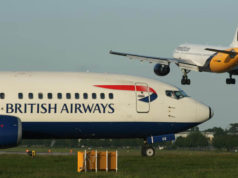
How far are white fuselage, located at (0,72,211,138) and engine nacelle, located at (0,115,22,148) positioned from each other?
3.74 m

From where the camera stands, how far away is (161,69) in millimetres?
69375

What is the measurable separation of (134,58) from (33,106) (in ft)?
137

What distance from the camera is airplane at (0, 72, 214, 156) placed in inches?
1235

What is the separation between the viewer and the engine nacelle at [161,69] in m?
69.1

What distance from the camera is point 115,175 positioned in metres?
23.0

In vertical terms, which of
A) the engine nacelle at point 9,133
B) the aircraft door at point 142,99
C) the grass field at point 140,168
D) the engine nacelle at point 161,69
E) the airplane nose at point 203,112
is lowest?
the grass field at point 140,168

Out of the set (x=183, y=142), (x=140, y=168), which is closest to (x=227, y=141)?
(x=183, y=142)

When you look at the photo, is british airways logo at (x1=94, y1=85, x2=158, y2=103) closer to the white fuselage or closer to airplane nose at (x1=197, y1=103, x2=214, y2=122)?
the white fuselage

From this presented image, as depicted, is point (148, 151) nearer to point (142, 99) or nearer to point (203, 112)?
point (142, 99)

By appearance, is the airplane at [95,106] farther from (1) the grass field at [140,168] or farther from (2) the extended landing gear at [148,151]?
(1) the grass field at [140,168]

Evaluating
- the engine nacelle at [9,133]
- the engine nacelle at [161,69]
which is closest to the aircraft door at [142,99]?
the engine nacelle at [9,133]

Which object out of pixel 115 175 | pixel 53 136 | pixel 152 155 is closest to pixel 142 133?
pixel 152 155

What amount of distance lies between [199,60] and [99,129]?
3796 cm

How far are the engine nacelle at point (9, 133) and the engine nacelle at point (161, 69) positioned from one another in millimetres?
42487
